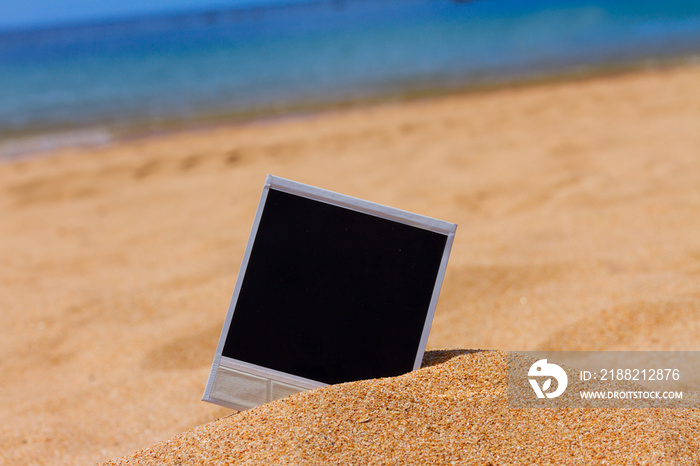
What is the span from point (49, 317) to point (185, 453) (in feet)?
6.42

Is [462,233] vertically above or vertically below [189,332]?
above

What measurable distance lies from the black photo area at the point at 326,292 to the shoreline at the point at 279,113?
7.04 metres

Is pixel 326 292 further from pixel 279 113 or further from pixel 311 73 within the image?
pixel 311 73

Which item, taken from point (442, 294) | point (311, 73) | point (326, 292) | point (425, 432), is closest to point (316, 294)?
point (326, 292)

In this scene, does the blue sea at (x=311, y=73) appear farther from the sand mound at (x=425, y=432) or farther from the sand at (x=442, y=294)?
the sand mound at (x=425, y=432)

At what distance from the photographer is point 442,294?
2.76 meters

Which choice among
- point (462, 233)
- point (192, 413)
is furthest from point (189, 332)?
point (462, 233)

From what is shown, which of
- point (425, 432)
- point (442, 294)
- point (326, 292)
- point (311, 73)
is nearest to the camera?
point (425, 432)

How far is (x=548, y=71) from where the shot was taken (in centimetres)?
977

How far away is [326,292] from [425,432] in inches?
14.9

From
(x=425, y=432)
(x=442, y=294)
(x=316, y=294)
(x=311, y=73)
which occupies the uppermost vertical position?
(x=311, y=73)

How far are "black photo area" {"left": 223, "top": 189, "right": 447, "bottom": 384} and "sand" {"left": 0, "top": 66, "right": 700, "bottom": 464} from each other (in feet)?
0.34

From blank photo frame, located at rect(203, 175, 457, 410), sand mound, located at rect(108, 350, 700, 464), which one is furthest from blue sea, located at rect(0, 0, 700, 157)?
sand mound, located at rect(108, 350, 700, 464)

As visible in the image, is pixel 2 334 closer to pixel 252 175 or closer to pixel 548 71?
pixel 252 175
